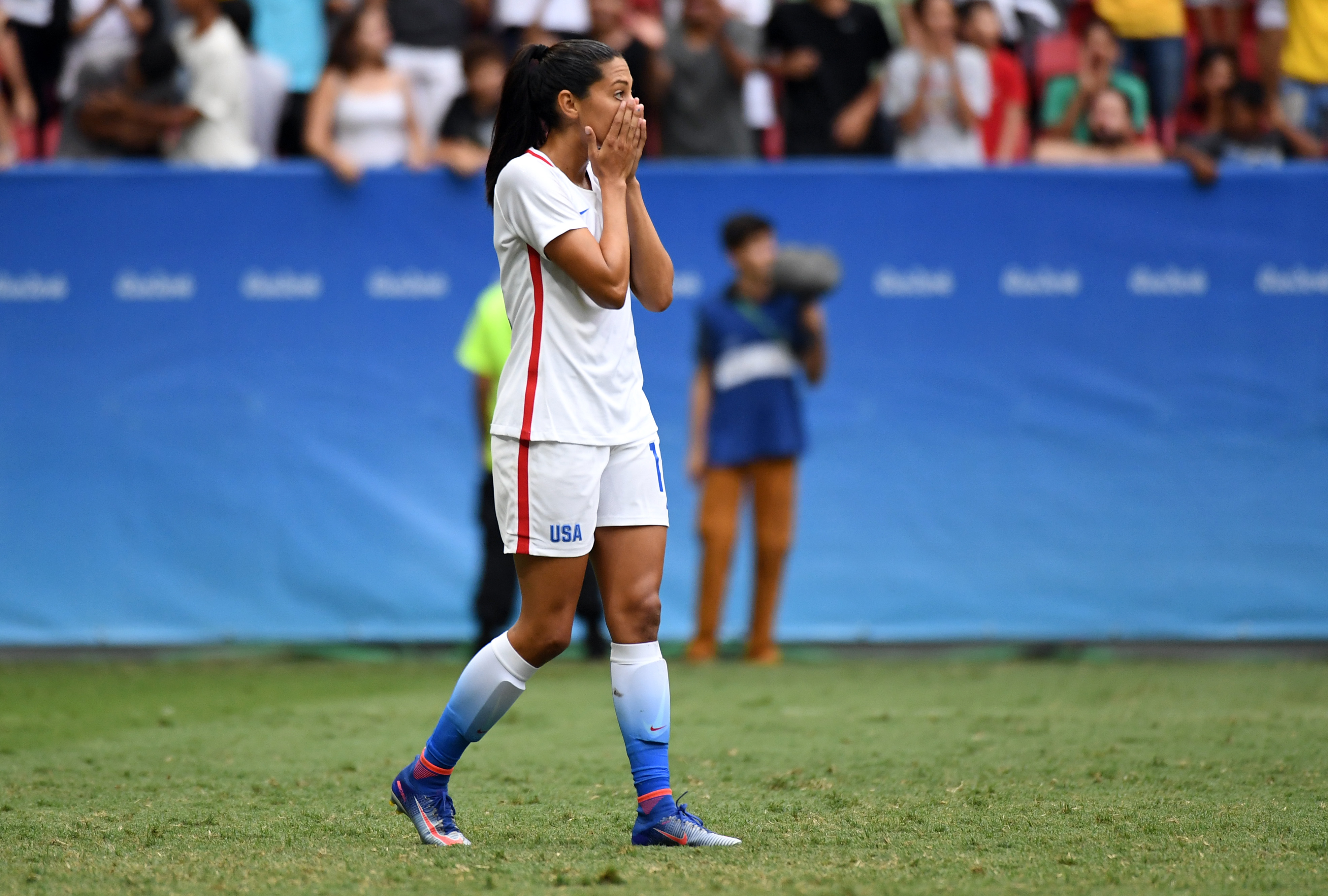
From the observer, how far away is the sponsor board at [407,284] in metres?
9.70

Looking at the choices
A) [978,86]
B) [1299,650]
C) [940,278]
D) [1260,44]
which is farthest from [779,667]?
[1260,44]

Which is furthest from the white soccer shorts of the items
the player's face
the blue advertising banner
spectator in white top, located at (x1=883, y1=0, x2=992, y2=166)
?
spectator in white top, located at (x1=883, y1=0, x2=992, y2=166)

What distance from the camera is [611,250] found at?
13.1 ft

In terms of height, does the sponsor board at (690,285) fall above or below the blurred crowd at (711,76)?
below

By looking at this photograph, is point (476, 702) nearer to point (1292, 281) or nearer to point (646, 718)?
point (646, 718)

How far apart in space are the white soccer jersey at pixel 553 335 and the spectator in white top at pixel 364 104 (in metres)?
6.07

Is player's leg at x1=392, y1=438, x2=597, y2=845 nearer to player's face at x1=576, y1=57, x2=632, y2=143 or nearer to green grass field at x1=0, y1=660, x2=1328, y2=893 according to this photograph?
green grass field at x1=0, y1=660, x2=1328, y2=893

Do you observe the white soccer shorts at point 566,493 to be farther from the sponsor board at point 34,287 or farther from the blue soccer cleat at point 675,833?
the sponsor board at point 34,287

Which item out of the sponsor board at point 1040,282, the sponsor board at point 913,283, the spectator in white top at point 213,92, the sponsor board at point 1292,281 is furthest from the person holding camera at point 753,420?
the spectator in white top at point 213,92

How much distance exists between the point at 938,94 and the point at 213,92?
454cm

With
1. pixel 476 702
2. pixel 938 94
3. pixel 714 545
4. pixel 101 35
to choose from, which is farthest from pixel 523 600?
pixel 101 35

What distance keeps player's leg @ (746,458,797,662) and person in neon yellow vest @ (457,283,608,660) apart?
931 mm

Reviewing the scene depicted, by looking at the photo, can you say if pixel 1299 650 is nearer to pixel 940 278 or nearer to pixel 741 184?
pixel 940 278

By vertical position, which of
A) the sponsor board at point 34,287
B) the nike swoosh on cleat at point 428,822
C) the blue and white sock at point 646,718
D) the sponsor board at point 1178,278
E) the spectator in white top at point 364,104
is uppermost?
the spectator in white top at point 364,104
